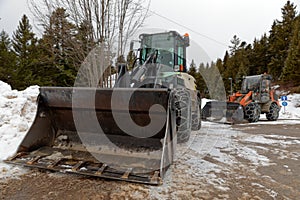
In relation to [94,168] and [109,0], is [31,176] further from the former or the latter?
[109,0]

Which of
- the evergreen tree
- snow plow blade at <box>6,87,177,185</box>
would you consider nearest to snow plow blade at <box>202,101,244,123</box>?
snow plow blade at <box>6,87,177,185</box>

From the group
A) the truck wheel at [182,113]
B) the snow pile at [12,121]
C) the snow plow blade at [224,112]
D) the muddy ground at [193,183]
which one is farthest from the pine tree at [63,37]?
the snow plow blade at [224,112]

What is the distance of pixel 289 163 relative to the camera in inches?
116

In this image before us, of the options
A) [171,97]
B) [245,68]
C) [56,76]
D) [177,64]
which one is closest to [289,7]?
[245,68]

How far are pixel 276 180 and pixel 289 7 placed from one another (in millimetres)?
34386

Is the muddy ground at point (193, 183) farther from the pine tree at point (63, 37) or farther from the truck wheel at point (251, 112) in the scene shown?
the truck wheel at point (251, 112)

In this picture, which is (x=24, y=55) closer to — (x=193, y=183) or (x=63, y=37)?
(x=63, y=37)

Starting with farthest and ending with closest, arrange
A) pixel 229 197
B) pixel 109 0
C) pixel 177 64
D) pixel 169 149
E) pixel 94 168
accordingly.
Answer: pixel 109 0 < pixel 177 64 < pixel 169 149 < pixel 94 168 < pixel 229 197

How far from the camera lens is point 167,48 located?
4.28 m

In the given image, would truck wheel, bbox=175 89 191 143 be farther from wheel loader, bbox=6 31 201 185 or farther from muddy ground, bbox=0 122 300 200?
muddy ground, bbox=0 122 300 200

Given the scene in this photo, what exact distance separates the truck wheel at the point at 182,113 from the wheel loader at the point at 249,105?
5477 mm

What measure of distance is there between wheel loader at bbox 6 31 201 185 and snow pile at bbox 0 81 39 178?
10.8 inches

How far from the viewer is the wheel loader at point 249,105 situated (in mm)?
8284

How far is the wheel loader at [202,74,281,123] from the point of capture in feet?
27.2
